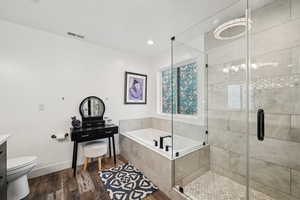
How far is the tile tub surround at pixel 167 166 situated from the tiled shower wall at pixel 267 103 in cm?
32

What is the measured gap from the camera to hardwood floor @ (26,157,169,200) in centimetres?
161

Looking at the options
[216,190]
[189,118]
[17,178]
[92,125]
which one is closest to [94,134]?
[92,125]

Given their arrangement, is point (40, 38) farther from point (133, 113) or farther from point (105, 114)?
point (133, 113)

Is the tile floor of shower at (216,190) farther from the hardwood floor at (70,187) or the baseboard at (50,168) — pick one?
the baseboard at (50,168)

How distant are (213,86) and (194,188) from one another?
1.59 meters

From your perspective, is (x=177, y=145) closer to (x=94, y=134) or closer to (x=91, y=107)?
(x=94, y=134)

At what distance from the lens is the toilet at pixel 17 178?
4.76 feet

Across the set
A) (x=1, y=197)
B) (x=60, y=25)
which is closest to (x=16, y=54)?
(x=60, y=25)

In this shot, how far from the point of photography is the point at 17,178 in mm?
1532

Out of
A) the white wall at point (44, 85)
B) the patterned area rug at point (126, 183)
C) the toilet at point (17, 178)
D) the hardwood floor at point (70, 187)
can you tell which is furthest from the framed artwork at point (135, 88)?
the toilet at point (17, 178)

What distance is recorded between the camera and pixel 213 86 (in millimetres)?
2172

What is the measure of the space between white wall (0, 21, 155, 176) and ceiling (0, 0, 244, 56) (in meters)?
0.25

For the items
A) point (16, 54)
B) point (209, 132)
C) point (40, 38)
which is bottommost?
point (209, 132)

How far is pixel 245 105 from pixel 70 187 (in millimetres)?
2777
